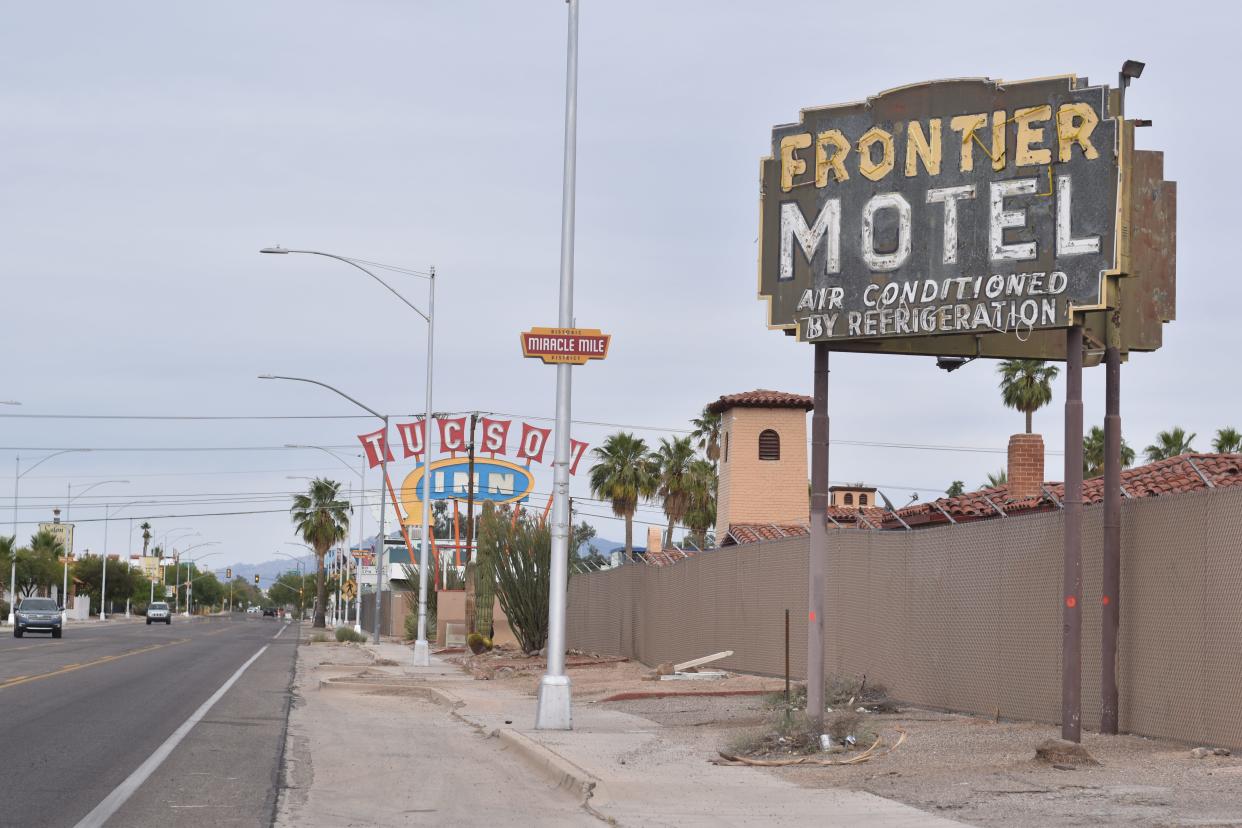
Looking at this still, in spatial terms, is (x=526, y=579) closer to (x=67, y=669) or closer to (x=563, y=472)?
(x=67, y=669)

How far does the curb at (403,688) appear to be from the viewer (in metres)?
25.5

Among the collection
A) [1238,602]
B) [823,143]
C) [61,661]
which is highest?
[823,143]

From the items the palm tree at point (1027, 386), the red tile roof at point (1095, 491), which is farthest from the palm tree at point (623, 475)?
the red tile roof at point (1095, 491)

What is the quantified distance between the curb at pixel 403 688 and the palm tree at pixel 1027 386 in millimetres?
32124

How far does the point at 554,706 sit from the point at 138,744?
465cm

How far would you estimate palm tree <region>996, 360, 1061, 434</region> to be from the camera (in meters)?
55.4

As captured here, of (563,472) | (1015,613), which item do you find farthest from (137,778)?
(1015,613)

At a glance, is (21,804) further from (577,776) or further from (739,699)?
(739,699)

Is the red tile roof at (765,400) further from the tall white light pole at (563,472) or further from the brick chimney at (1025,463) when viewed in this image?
the tall white light pole at (563,472)

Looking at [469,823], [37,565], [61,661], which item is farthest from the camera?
[37,565]

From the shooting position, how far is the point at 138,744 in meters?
16.2

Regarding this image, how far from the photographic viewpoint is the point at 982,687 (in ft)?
58.0

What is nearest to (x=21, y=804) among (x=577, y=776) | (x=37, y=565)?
(x=577, y=776)

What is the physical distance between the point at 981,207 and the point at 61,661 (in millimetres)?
27576
